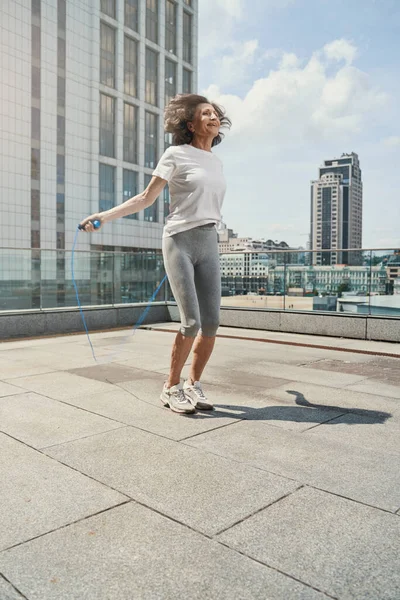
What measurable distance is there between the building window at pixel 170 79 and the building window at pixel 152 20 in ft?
8.46

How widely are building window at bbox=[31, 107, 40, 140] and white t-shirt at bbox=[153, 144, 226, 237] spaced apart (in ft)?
149

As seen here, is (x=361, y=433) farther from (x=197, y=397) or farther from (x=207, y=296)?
(x=207, y=296)

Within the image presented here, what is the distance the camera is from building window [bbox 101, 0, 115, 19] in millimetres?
46781

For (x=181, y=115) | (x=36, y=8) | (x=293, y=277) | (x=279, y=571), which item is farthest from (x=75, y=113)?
(x=279, y=571)

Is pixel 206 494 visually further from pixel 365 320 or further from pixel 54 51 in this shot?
pixel 54 51

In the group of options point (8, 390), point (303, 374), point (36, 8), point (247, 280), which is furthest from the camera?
point (36, 8)

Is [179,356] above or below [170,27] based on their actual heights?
below

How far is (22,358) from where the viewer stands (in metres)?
6.16

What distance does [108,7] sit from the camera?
4716 centimetres

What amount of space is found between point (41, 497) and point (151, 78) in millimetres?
53609

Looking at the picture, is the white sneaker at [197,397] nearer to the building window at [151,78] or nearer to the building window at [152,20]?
the building window at [151,78]

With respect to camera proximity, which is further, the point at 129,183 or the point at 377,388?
the point at 129,183

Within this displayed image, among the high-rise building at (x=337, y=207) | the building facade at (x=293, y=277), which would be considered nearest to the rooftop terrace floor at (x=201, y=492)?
the building facade at (x=293, y=277)

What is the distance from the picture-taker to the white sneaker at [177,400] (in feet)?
12.0
